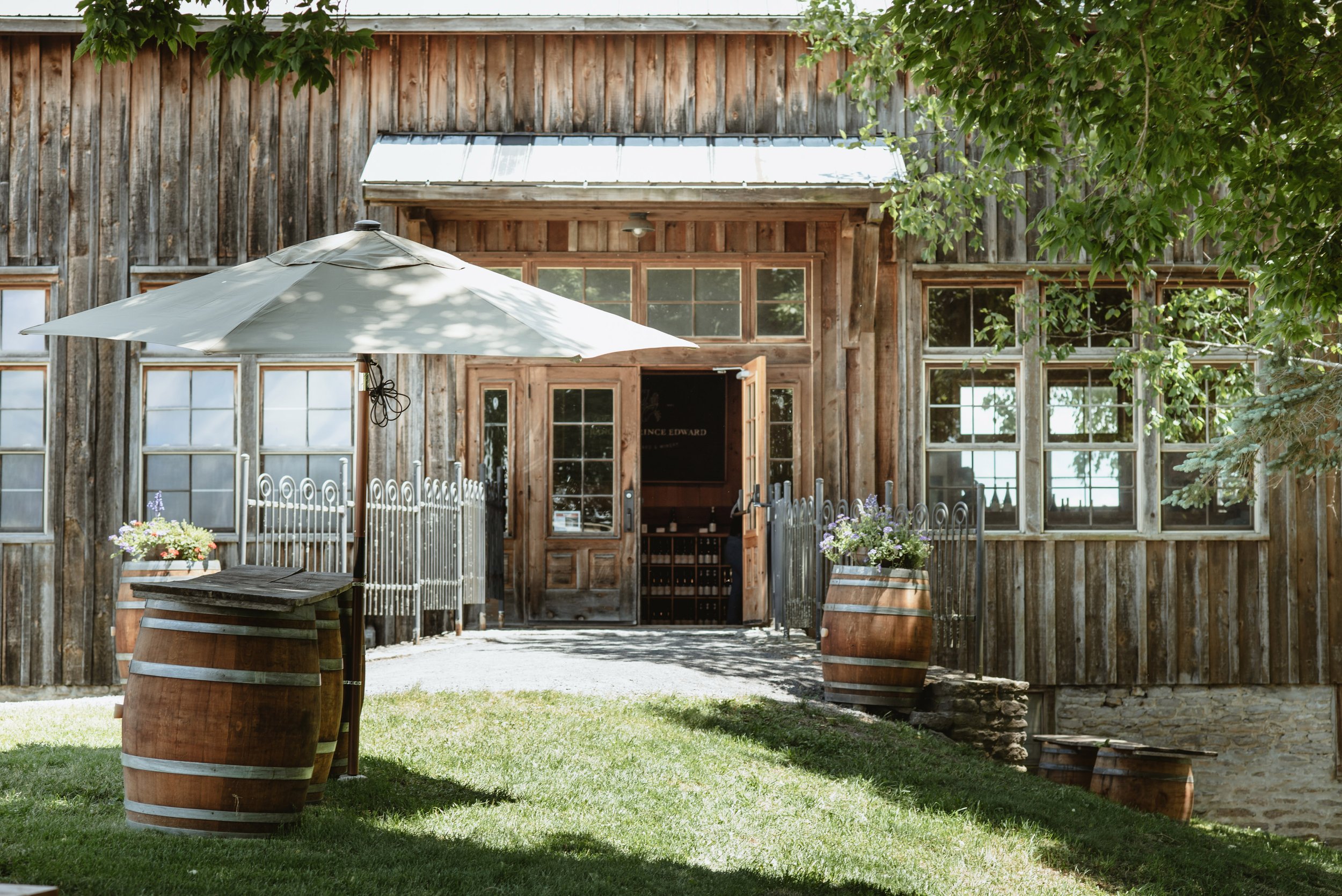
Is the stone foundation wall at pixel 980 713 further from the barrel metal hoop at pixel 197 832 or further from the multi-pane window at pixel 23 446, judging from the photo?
the multi-pane window at pixel 23 446

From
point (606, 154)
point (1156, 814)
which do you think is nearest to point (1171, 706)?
point (1156, 814)

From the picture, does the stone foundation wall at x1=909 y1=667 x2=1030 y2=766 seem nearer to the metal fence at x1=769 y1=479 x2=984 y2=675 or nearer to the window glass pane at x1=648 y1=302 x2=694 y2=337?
the metal fence at x1=769 y1=479 x2=984 y2=675

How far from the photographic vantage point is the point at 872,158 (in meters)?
10.1

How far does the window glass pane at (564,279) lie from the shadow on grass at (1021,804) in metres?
5.15

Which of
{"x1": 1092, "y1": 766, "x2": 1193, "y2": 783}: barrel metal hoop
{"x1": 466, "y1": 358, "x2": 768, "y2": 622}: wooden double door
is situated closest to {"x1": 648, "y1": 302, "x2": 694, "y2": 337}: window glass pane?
{"x1": 466, "y1": 358, "x2": 768, "y2": 622}: wooden double door

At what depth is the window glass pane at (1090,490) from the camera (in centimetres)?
1058

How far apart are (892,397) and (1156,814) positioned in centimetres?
485

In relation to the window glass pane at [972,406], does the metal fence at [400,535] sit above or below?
below

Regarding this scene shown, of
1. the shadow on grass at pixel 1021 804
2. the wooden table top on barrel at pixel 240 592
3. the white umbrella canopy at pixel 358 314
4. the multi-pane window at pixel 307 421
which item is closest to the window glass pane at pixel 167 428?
the multi-pane window at pixel 307 421

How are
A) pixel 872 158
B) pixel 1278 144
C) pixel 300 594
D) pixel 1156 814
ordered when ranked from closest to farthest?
pixel 300 594
pixel 1278 144
pixel 1156 814
pixel 872 158

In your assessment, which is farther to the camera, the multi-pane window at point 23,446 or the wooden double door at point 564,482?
the wooden double door at point 564,482

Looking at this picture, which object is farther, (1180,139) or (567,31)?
(567,31)

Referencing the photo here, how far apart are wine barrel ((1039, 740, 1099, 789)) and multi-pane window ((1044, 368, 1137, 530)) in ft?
11.2

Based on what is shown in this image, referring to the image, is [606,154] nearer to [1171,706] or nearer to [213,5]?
[213,5]
